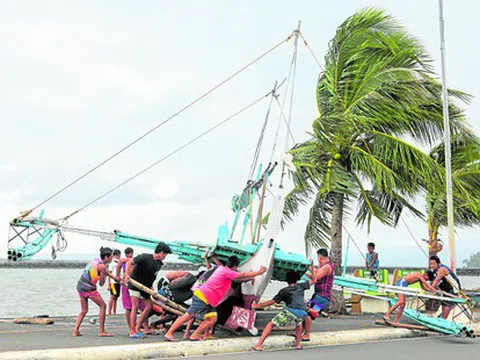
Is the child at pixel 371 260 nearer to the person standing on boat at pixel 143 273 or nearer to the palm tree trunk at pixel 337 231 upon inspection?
the palm tree trunk at pixel 337 231

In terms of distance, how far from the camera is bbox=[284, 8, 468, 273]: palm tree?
21188 millimetres

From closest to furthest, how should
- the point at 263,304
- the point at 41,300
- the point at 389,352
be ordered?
the point at 389,352, the point at 263,304, the point at 41,300

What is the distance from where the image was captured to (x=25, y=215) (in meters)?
17.3

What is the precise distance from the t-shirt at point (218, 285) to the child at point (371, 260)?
1063 centimetres

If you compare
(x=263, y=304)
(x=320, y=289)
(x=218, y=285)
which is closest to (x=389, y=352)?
(x=320, y=289)

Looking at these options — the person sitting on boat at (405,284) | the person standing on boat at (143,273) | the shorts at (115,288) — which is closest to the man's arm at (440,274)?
the person sitting on boat at (405,284)

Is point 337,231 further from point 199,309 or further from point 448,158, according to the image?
point 199,309

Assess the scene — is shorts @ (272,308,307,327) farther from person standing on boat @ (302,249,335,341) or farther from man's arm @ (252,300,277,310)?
person standing on boat @ (302,249,335,341)

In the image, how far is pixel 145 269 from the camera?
506 inches

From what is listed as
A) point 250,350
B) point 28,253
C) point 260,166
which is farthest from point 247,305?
point 28,253

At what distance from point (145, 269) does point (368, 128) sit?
35.5 feet

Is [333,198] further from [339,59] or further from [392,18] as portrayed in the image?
[392,18]

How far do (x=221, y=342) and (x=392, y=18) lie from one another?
14.9m

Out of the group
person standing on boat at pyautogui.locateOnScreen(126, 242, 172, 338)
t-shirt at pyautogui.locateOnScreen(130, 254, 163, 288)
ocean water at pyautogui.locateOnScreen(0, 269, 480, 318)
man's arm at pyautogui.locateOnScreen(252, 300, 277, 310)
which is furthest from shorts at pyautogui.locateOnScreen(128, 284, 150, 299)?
ocean water at pyautogui.locateOnScreen(0, 269, 480, 318)
